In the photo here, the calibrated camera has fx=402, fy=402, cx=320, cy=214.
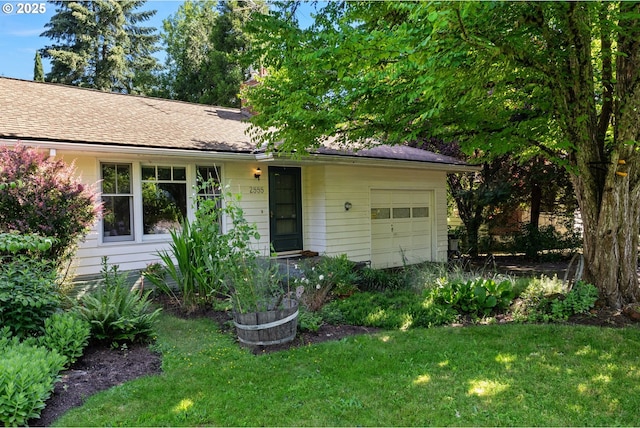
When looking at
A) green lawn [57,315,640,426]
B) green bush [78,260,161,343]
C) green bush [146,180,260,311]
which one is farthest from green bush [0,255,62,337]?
green bush [146,180,260,311]

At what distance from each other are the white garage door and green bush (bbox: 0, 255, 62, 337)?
25.7ft

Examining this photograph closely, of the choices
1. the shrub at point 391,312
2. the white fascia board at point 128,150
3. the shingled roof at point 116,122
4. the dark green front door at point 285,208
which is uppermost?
the shingled roof at point 116,122

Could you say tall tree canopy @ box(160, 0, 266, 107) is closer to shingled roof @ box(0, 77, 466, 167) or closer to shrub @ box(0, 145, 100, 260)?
shingled roof @ box(0, 77, 466, 167)

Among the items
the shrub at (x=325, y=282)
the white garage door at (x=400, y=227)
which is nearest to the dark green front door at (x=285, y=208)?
the shrub at (x=325, y=282)

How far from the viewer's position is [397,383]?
12.4 ft

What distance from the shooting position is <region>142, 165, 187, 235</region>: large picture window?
7.90 meters

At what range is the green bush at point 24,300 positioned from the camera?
4.36 meters

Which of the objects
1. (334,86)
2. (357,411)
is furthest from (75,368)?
(334,86)

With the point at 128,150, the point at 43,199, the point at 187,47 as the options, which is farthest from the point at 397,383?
the point at 187,47

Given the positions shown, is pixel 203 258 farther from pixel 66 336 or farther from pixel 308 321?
pixel 66 336

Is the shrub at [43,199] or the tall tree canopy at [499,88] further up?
the tall tree canopy at [499,88]

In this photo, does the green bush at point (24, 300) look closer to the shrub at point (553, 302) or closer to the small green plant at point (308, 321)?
the small green plant at point (308, 321)

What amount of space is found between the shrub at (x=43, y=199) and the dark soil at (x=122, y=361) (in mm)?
1870

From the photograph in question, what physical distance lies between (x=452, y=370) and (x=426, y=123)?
3.78m
